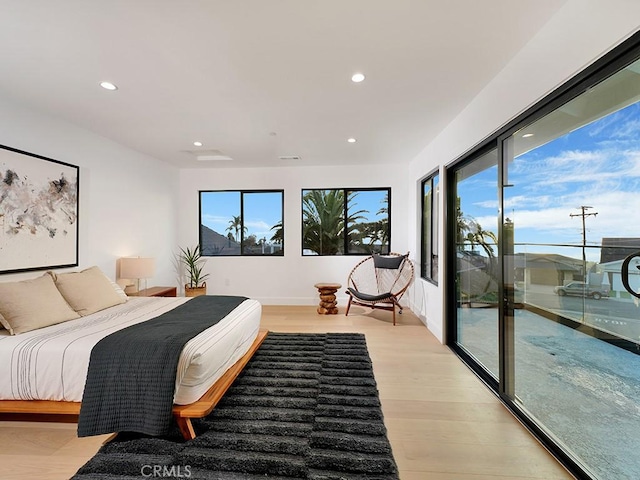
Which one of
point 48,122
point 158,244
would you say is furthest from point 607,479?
point 158,244

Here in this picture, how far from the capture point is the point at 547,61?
180 cm

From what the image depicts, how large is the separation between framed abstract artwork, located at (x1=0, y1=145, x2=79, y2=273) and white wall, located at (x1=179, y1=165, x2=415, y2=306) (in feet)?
7.75

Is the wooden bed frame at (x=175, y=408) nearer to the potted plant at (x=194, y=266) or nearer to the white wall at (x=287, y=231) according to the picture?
the potted plant at (x=194, y=266)

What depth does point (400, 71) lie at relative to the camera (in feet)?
7.68

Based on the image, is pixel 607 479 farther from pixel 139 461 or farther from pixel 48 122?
pixel 48 122

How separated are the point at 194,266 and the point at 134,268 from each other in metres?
1.61

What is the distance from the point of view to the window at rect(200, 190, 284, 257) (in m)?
5.75

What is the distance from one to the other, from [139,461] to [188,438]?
0.89 ft

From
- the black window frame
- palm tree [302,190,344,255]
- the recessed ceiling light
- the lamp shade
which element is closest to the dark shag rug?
the black window frame

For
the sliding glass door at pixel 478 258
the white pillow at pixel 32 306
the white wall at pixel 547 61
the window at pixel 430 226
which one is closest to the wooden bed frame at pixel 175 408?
the white pillow at pixel 32 306

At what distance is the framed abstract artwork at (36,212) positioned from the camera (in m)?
2.74

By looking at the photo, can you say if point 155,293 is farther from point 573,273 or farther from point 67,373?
point 573,273

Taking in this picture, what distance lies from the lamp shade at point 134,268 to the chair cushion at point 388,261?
3.55 metres

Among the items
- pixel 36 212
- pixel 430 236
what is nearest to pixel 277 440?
pixel 36 212
